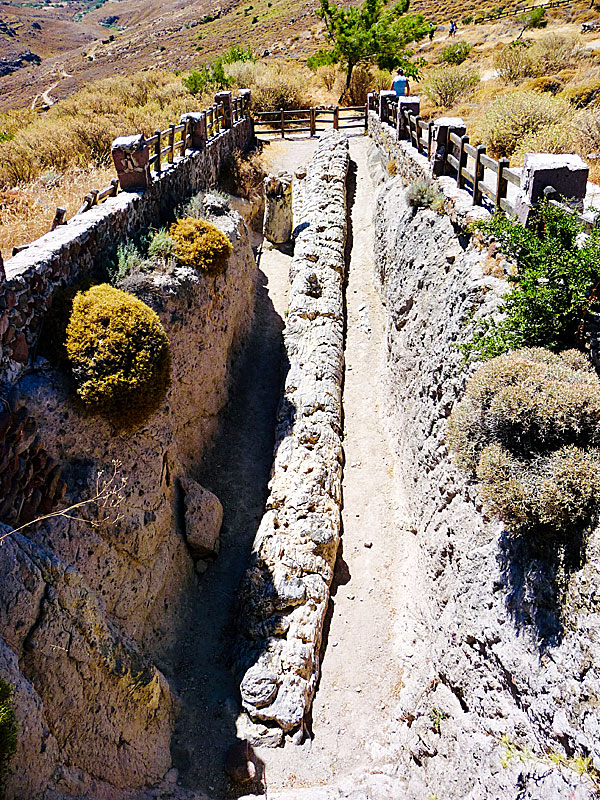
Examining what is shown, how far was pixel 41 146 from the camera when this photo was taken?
538 inches

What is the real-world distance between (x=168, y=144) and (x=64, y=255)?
6.93m

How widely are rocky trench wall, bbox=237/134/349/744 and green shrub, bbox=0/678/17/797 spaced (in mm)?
3645

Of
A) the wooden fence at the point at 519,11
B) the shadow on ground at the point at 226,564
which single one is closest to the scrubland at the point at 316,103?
the wooden fence at the point at 519,11

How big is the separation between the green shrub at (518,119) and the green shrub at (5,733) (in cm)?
1554

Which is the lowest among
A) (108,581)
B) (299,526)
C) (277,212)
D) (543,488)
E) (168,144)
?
(299,526)

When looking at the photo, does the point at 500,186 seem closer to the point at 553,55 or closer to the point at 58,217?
the point at 58,217

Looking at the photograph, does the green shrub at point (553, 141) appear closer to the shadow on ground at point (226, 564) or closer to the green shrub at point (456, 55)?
the shadow on ground at point (226, 564)

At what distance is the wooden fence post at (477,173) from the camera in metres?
9.35

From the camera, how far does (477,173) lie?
9.53m

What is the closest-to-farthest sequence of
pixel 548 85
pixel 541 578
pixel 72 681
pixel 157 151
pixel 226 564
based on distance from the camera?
pixel 541 578
pixel 72 681
pixel 226 564
pixel 157 151
pixel 548 85

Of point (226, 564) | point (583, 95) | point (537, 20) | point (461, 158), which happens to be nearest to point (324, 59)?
point (583, 95)

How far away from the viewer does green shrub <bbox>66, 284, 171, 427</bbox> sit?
266 inches

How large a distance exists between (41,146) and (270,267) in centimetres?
687

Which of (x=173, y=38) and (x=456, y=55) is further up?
Result: (x=173, y=38)
